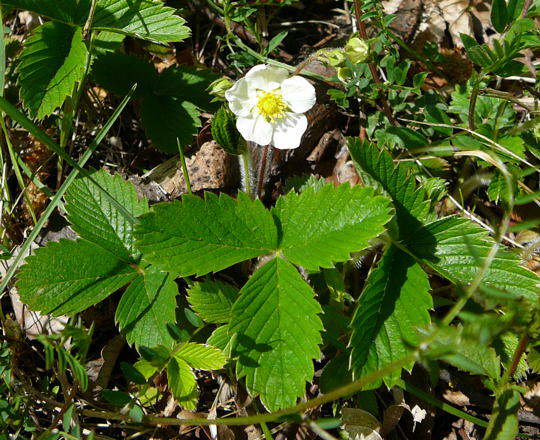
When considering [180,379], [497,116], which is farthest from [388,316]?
[497,116]

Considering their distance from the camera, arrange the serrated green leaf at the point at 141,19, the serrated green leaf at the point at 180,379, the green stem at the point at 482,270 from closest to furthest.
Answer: the green stem at the point at 482,270
the serrated green leaf at the point at 180,379
the serrated green leaf at the point at 141,19

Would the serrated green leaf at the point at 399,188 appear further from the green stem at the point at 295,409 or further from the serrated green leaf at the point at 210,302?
the serrated green leaf at the point at 210,302

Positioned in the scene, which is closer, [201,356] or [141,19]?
[201,356]

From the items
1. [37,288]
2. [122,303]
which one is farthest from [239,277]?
[37,288]

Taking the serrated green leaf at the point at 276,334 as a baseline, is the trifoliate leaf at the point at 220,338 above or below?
below

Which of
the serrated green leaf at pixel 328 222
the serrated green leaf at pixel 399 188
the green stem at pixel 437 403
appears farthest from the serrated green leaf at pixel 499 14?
the green stem at pixel 437 403

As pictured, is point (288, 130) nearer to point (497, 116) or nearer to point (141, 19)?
point (141, 19)

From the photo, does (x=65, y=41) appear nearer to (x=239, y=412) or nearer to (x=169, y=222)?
(x=169, y=222)

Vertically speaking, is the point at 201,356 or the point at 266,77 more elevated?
Answer: the point at 266,77
